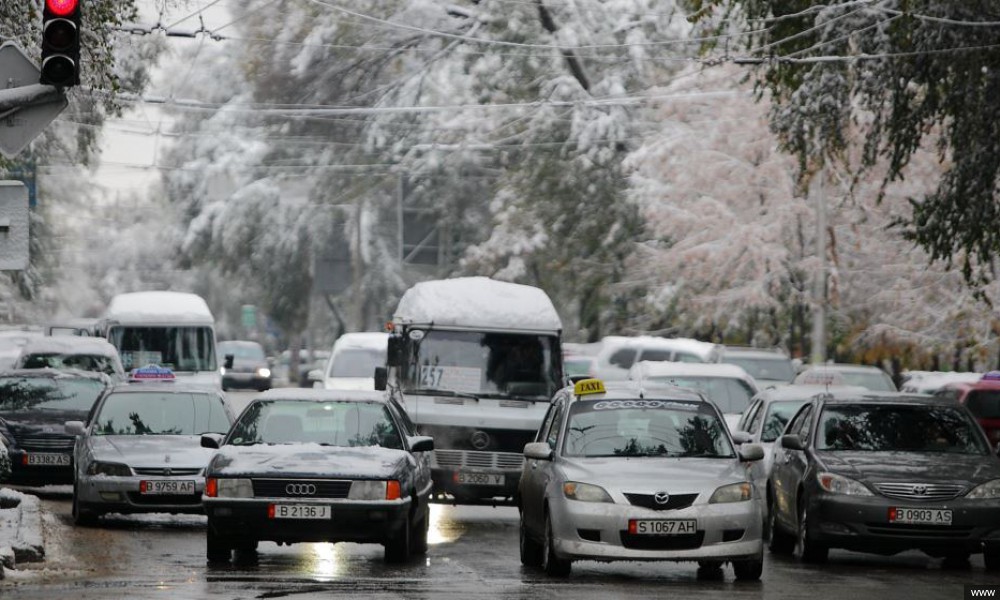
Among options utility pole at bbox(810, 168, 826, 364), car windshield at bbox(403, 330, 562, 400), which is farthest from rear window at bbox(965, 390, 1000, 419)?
utility pole at bbox(810, 168, 826, 364)

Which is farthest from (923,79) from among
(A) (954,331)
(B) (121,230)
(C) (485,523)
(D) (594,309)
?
(B) (121,230)

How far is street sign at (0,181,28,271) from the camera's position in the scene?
43.5ft

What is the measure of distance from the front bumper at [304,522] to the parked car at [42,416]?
24.5ft

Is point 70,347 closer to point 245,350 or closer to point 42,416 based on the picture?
point 42,416

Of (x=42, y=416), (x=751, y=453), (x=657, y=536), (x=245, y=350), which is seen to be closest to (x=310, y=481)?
(x=657, y=536)

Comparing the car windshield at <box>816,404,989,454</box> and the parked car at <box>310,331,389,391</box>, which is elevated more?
the car windshield at <box>816,404,989,454</box>

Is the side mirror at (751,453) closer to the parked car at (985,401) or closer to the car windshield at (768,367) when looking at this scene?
the parked car at (985,401)

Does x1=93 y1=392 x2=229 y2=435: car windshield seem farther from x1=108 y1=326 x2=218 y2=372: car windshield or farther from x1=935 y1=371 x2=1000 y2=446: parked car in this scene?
x1=108 y1=326 x2=218 y2=372: car windshield

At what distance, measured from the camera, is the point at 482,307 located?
21828 millimetres

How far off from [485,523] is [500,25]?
25654mm

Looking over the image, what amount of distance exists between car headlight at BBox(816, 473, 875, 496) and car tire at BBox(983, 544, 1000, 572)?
1040 millimetres

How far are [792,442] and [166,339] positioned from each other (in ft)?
60.7

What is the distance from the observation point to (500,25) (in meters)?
45.5

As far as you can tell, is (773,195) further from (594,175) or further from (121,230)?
(121,230)
